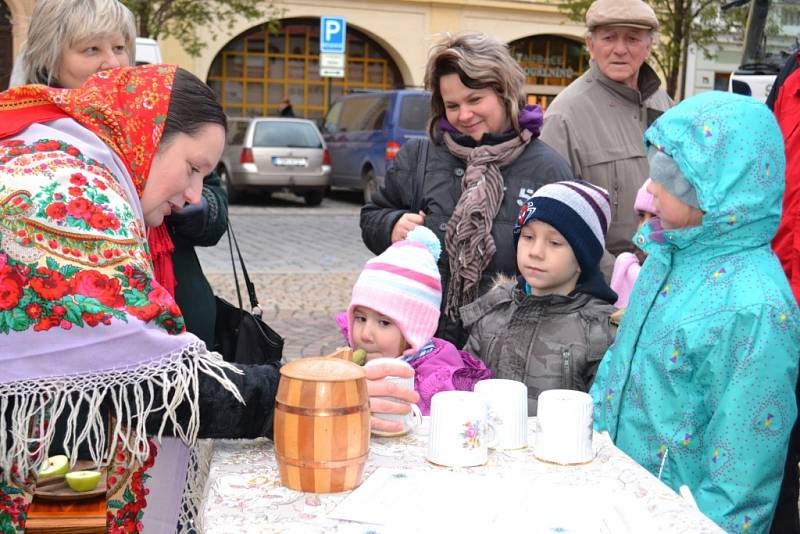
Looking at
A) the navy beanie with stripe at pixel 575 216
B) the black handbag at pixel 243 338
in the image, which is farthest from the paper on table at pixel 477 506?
the black handbag at pixel 243 338

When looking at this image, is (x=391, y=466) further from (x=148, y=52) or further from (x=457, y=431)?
(x=148, y=52)

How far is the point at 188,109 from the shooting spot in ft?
7.07

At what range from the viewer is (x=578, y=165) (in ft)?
12.9

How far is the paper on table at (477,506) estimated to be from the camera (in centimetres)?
168

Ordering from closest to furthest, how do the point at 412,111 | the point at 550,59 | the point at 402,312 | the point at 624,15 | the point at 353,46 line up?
the point at 402,312
the point at 624,15
the point at 412,111
the point at 353,46
the point at 550,59

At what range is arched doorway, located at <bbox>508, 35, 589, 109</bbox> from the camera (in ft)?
95.3

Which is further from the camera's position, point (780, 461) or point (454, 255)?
point (454, 255)

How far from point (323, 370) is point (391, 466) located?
0.30 meters

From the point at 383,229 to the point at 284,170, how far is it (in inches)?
511

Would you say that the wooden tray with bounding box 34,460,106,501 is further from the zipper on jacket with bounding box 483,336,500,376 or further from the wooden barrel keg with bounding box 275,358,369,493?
the zipper on jacket with bounding box 483,336,500,376

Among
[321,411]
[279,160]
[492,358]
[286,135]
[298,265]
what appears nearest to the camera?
[321,411]

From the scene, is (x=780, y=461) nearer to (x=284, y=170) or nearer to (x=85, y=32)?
(x=85, y=32)

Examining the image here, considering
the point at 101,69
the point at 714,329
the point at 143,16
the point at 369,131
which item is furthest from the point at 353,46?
the point at 714,329

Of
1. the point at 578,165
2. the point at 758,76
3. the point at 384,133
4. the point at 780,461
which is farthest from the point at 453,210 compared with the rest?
the point at 384,133
